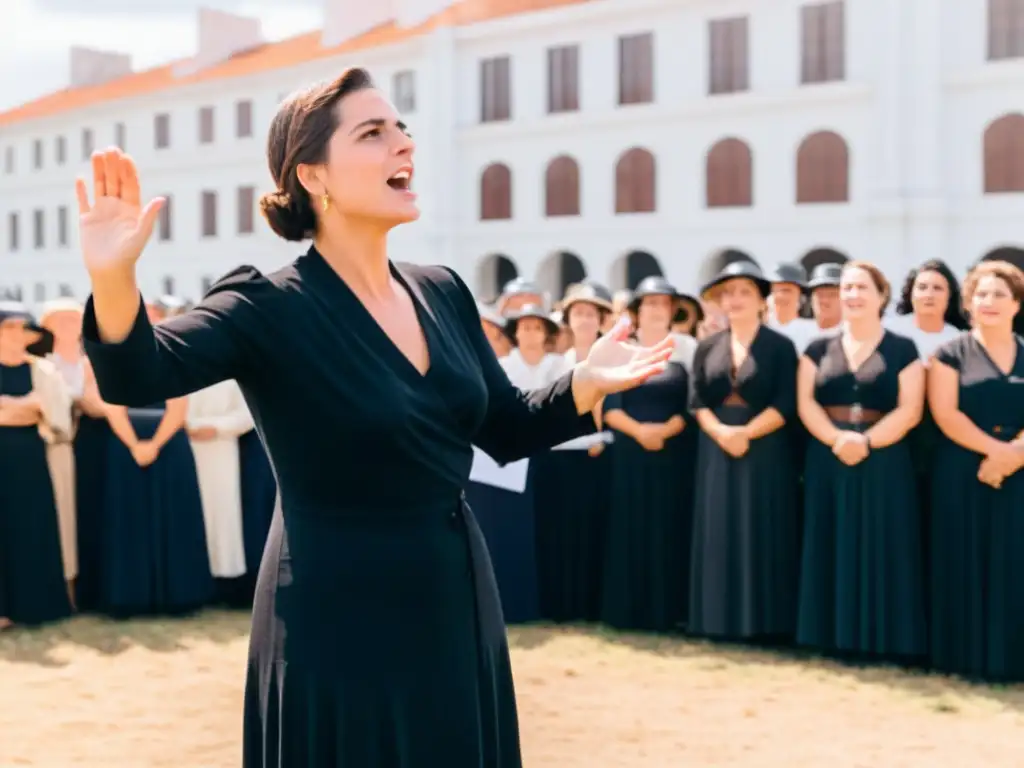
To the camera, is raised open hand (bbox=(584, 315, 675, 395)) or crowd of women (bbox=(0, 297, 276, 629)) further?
crowd of women (bbox=(0, 297, 276, 629))

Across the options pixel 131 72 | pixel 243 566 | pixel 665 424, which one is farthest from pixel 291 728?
pixel 131 72

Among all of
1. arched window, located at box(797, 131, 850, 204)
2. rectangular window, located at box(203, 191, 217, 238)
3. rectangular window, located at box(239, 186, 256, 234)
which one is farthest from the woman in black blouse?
rectangular window, located at box(203, 191, 217, 238)

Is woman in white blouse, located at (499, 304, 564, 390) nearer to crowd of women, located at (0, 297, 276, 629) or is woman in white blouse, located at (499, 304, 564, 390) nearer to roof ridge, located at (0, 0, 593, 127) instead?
crowd of women, located at (0, 297, 276, 629)

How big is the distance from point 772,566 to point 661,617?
85 centimetres

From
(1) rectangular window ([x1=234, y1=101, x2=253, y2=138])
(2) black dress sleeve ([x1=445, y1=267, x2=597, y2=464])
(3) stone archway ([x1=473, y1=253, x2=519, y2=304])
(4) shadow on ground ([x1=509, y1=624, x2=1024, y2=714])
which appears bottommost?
(4) shadow on ground ([x1=509, y1=624, x2=1024, y2=714])

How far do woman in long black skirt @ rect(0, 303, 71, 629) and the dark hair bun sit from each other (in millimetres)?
5683

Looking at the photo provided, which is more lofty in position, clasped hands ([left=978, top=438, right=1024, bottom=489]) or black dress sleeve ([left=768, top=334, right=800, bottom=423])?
black dress sleeve ([left=768, top=334, right=800, bottom=423])

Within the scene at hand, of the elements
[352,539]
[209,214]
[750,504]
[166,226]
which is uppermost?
[209,214]

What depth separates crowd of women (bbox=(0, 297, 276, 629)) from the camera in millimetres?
7562

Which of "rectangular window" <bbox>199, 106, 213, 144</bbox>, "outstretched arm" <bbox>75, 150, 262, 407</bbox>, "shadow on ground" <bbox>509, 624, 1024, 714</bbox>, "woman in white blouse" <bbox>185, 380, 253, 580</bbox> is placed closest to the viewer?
"outstretched arm" <bbox>75, 150, 262, 407</bbox>

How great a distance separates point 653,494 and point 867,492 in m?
1.42

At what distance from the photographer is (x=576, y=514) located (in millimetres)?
8086

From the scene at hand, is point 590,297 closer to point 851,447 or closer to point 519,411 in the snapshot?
point 851,447

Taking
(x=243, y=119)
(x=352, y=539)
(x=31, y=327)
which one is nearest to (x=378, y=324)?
(x=352, y=539)
